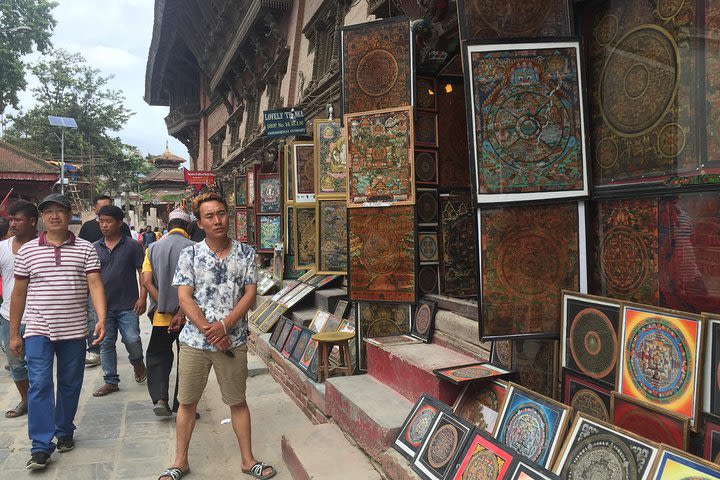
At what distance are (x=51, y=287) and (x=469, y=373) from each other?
9.60 ft

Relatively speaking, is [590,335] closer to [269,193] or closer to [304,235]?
[304,235]

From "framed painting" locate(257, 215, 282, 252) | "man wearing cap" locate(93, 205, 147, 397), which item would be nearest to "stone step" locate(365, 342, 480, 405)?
"man wearing cap" locate(93, 205, 147, 397)

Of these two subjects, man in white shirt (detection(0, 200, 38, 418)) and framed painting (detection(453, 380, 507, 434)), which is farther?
man in white shirt (detection(0, 200, 38, 418))

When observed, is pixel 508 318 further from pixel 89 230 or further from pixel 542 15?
pixel 89 230

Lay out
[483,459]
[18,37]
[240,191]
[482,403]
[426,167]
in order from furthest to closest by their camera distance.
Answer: [18,37] → [240,191] → [426,167] → [482,403] → [483,459]

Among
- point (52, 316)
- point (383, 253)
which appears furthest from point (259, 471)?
point (383, 253)

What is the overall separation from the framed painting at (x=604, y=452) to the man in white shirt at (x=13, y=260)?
4254 mm

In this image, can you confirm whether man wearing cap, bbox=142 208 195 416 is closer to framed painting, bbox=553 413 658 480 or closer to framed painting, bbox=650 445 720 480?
framed painting, bbox=553 413 658 480

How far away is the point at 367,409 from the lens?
3.31m

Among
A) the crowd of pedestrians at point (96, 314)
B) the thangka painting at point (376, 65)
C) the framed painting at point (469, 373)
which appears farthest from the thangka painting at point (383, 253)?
the crowd of pedestrians at point (96, 314)

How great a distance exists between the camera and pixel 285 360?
547 cm

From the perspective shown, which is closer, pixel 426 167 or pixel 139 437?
pixel 139 437

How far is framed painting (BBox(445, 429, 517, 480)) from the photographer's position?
223 cm

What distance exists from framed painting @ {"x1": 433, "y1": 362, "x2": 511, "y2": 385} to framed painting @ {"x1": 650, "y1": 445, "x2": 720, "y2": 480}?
1.13 m
